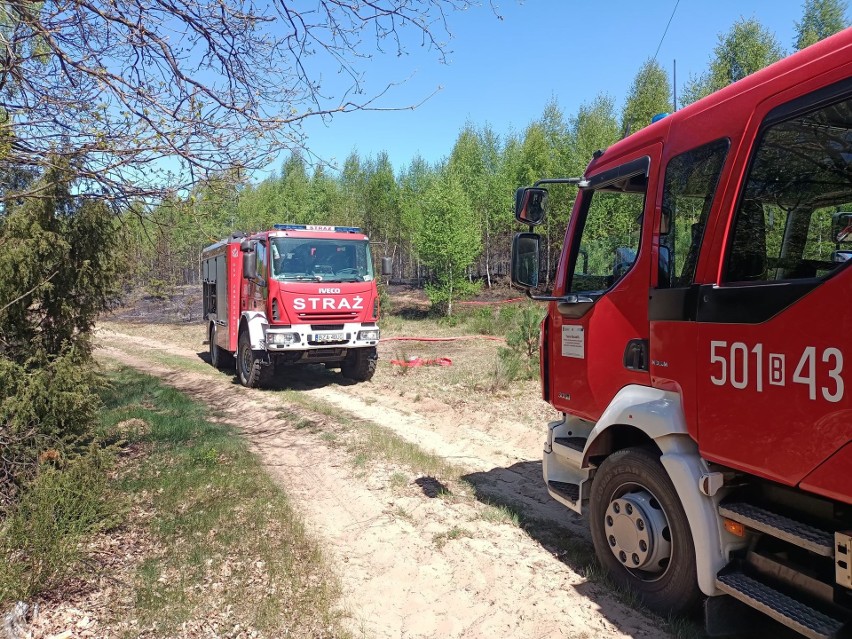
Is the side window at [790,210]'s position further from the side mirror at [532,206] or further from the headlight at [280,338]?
the headlight at [280,338]

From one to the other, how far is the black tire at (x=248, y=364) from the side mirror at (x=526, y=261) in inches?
282

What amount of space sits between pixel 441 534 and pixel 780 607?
2433mm

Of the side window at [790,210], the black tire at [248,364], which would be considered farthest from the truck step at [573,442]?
the black tire at [248,364]

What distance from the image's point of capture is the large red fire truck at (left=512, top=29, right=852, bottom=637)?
214 centimetres

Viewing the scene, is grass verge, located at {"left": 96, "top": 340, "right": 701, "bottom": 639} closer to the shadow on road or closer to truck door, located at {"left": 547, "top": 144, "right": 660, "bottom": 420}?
the shadow on road

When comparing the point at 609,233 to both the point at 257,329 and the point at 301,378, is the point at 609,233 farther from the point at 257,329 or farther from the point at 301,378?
the point at 301,378

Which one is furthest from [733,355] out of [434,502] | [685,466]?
[434,502]

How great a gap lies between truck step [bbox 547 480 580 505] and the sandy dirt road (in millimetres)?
444

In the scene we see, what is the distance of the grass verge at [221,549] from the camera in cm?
321

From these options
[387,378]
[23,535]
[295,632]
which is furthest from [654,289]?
Result: [387,378]

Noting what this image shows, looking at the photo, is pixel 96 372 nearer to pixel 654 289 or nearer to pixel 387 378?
pixel 654 289

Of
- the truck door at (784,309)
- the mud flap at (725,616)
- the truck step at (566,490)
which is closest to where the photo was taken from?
the truck door at (784,309)

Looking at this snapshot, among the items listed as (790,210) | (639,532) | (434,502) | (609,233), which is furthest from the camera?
(434,502)

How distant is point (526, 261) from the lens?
13.0 feet
